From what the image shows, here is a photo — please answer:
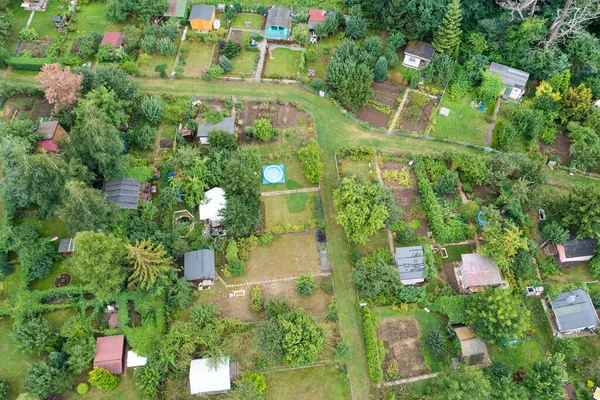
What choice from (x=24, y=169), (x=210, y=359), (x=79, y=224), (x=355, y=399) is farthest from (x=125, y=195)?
(x=355, y=399)

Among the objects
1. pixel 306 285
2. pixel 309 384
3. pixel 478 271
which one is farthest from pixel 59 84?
pixel 478 271

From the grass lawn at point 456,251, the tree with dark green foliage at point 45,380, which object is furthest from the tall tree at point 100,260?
the grass lawn at point 456,251

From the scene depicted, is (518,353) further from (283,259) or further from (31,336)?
(31,336)

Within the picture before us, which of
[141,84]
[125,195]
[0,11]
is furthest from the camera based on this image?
[0,11]

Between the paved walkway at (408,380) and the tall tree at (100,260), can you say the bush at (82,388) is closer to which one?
the tall tree at (100,260)

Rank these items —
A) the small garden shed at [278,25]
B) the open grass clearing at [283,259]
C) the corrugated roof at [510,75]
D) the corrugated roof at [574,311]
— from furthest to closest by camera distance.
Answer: the small garden shed at [278,25] → the corrugated roof at [510,75] → the open grass clearing at [283,259] → the corrugated roof at [574,311]

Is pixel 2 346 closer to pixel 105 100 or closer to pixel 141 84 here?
pixel 105 100
